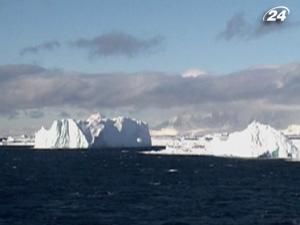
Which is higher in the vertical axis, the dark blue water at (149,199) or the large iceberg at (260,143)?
the large iceberg at (260,143)

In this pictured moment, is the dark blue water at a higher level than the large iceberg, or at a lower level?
lower

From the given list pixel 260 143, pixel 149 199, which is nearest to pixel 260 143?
pixel 260 143

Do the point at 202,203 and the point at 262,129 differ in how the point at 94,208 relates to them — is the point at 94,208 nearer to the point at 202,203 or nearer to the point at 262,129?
the point at 202,203

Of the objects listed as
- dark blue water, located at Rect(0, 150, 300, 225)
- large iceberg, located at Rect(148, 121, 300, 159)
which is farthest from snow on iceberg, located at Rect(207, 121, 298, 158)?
dark blue water, located at Rect(0, 150, 300, 225)

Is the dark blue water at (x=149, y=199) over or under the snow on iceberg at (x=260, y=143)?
under

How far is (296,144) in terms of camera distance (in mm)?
167250

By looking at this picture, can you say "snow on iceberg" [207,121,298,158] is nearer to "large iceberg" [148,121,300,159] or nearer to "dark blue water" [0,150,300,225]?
"large iceberg" [148,121,300,159]

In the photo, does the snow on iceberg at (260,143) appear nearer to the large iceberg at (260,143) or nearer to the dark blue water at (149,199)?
the large iceberg at (260,143)

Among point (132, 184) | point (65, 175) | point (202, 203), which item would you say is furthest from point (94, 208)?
point (65, 175)

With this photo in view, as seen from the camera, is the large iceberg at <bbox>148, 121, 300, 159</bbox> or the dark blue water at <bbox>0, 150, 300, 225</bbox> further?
the large iceberg at <bbox>148, 121, 300, 159</bbox>

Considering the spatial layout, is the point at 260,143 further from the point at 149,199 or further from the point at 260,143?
the point at 149,199

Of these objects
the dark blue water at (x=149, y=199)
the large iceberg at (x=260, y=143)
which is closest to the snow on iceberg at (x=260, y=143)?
the large iceberg at (x=260, y=143)

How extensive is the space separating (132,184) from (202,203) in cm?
2366

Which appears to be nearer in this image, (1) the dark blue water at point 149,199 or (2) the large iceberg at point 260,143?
(1) the dark blue water at point 149,199
